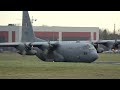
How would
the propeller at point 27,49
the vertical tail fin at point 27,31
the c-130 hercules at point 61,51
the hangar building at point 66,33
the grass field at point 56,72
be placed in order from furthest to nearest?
the hangar building at point 66,33 → the vertical tail fin at point 27,31 → the propeller at point 27,49 → the c-130 hercules at point 61,51 → the grass field at point 56,72

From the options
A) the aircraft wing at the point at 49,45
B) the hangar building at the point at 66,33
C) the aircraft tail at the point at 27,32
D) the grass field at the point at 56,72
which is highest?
the hangar building at the point at 66,33

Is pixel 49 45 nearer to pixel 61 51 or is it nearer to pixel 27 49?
pixel 61 51

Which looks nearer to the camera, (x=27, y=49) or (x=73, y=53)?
(x=73, y=53)

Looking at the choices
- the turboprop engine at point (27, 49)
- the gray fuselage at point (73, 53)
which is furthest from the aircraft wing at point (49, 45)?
the turboprop engine at point (27, 49)

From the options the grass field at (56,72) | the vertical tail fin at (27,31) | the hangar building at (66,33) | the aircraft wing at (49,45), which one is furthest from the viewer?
the hangar building at (66,33)

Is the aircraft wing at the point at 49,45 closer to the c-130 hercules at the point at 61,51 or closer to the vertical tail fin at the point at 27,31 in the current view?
the c-130 hercules at the point at 61,51

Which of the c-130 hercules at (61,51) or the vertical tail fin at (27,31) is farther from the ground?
the vertical tail fin at (27,31)

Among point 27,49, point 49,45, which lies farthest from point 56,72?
point 49,45

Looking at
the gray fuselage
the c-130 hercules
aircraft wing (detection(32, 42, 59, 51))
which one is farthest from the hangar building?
the gray fuselage

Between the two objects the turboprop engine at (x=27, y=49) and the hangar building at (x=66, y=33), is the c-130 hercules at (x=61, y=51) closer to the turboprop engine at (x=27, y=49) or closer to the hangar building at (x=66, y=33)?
the turboprop engine at (x=27, y=49)

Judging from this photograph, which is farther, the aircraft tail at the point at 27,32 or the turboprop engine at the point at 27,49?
the aircraft tail at the point at 27,32
